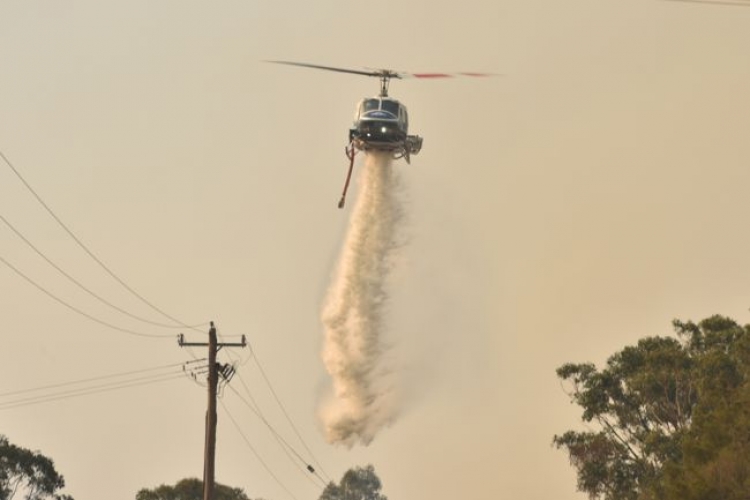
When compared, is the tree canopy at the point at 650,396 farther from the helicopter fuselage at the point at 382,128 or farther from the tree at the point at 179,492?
the tree at the point at 179,492

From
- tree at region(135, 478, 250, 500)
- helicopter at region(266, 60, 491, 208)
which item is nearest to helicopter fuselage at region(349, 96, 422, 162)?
helicopter at region(266, 60, 491, 208)

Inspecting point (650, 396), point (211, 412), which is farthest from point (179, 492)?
point (211, 412)

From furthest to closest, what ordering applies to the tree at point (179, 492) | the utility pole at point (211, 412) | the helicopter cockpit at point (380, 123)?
1. the tree at point (179, 492)
2. the helicopter cockpit at point (380, 123)
3. the utility pole at point (211, 412)

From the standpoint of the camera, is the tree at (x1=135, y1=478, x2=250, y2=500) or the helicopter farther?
the tree at (x1=135, y1=478, x2=250, y2=500)

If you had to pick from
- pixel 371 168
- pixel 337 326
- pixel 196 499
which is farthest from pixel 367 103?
pixel 196 499

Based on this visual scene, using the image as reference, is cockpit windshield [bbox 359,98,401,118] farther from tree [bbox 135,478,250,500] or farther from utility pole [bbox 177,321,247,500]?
tree [bbox 135,478,250,500]

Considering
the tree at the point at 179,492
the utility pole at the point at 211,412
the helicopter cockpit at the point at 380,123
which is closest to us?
the utility pole at the point at 211,412

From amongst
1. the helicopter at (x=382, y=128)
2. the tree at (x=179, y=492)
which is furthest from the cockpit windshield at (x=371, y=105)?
the tree at (x=179, y=492)
